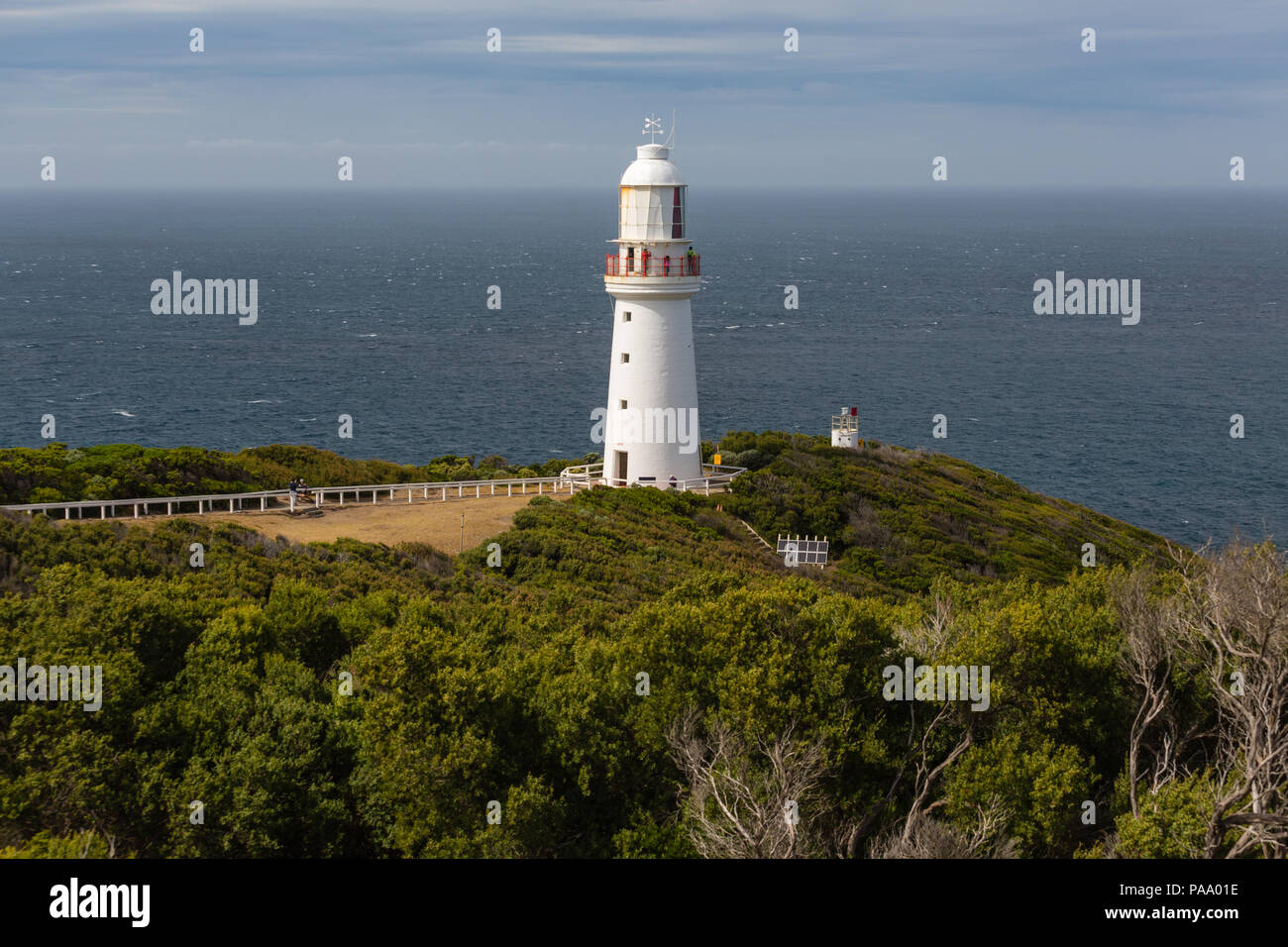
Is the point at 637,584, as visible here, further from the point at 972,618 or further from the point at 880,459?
the point at 880,459

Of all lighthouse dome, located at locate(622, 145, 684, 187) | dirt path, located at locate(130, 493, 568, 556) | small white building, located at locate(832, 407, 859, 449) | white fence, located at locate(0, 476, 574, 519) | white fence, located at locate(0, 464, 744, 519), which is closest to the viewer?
white fence, located at locate(0, 476, 574, 519)

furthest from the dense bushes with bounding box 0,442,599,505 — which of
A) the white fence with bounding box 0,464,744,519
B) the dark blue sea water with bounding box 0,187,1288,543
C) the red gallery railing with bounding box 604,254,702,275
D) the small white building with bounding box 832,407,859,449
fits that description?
the dark blue sea water with bounding box 0,187,1288,543

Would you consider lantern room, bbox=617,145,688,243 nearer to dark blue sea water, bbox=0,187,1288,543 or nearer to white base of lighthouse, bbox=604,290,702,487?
white base of lighthouse, bbox=604,290,702,487

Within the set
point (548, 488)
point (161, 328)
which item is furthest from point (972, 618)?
point (161, 328)

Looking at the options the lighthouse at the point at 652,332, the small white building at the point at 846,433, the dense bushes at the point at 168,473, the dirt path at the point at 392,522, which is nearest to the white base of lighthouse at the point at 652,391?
the lighthouse at the point at 652,332

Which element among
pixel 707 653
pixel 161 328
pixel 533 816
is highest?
pixel 161 328
